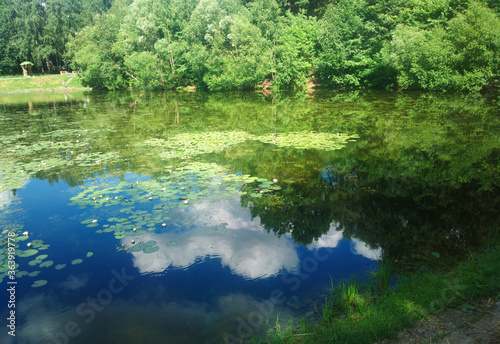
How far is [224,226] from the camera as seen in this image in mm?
6258

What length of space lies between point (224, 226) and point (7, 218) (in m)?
4.51

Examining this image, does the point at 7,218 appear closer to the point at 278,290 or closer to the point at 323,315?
the point at 278,290

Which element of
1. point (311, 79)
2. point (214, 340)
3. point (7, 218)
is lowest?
point (214, 340)

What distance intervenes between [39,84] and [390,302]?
56.1m

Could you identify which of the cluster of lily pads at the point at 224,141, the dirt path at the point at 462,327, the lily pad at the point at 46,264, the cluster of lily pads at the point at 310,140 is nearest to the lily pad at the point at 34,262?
the lily pad at the point at 46,264

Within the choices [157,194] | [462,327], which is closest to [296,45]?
[157,194]

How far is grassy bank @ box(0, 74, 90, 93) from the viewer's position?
1791 inches

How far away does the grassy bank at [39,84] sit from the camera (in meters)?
45.5

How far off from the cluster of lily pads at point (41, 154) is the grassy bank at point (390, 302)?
8277 millimetres

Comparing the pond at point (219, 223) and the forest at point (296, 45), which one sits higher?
the forest at point (296, 45)

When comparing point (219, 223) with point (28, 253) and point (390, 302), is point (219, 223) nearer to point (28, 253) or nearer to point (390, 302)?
point (28, 253)

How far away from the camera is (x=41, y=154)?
11188mm

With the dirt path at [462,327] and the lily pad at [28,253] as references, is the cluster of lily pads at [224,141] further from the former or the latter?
the dirt path at [462,327]

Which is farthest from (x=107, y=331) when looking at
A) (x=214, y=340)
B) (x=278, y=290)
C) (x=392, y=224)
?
(x=392, y=224)
